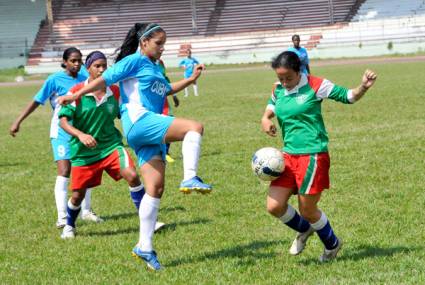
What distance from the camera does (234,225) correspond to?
712 centimetres

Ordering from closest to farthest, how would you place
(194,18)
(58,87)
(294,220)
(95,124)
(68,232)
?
(294,220), (95,124), (68,232), (58,87), (194,18)

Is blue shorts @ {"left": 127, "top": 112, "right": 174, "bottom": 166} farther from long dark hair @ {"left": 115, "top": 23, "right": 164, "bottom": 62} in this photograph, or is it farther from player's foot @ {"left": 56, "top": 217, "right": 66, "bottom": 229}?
player's foot @ {"left": 56, "top": 217, "right": 66, "bottom": 229}

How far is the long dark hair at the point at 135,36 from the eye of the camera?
5.64m

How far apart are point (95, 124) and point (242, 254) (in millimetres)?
2031

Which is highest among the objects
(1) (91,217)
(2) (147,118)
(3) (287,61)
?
(3) (287,61)

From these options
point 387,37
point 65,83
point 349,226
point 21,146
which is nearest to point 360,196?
point 349,226

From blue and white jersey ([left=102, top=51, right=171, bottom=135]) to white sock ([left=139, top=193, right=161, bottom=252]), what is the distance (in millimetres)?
568

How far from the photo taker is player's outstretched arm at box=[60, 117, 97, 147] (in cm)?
597

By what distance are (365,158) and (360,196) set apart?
98.3 inches

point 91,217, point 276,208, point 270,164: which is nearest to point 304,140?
point 270,164

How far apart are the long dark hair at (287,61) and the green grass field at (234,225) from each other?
1.47 m

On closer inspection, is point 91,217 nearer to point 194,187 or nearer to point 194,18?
point 194,187

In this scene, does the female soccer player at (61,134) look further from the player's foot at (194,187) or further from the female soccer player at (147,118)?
the player's foot at (194,187)

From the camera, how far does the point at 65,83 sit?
783cm
